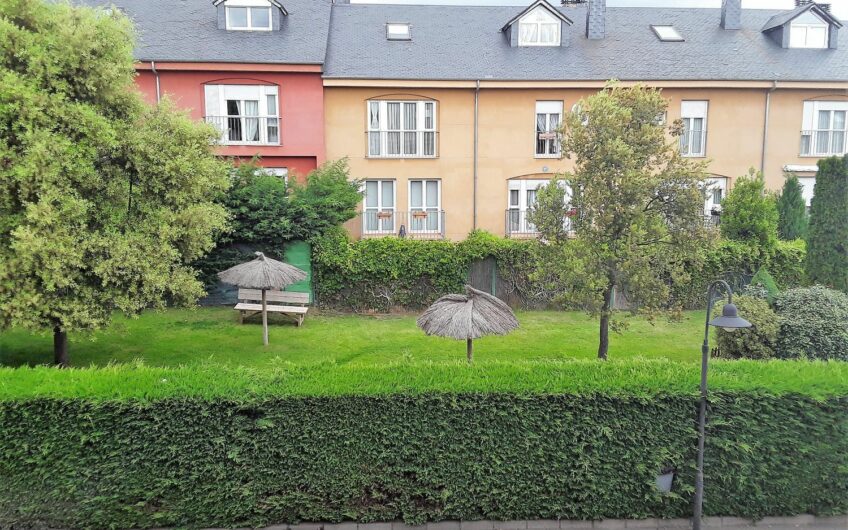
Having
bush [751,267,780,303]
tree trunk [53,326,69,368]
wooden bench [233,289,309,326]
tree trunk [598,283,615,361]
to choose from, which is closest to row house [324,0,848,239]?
wooden bench [233,289,309,326]

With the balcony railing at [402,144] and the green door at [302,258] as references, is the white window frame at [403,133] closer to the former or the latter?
the balcony railing at [402,144]

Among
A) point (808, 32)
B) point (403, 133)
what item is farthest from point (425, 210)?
point (808, 32)

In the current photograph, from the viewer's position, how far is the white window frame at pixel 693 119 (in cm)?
2144

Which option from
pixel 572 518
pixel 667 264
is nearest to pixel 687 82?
pixel 667 264

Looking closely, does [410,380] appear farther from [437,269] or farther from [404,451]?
[437,269]

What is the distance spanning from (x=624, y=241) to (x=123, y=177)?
9.95 m

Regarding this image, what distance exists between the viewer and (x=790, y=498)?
7.09 metres

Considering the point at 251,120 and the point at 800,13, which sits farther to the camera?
the point at 800,13

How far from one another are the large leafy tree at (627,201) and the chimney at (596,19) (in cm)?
→ 1548

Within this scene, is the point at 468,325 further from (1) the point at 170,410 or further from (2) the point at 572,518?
(1) the point at 170,410

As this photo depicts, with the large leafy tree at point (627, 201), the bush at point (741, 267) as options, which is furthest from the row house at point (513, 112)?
the large leafy tree at point (627, 201)

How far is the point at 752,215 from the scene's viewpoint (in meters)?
17.3

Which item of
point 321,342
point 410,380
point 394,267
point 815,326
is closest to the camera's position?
point 410,380

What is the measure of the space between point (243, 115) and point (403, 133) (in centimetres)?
625
